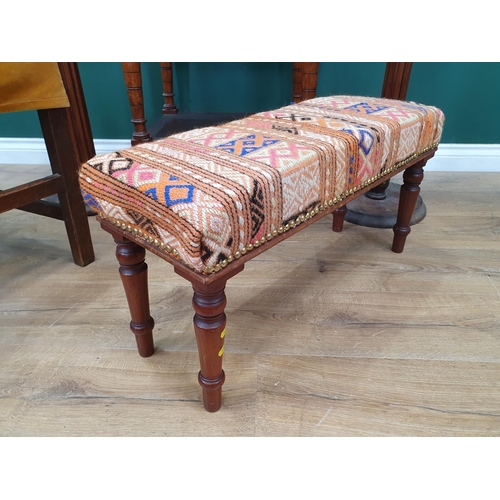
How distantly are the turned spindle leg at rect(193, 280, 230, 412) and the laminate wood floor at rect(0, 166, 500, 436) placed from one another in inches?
3.3

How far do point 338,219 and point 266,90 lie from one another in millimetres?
737

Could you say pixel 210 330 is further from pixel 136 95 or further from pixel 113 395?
pixel 136 95

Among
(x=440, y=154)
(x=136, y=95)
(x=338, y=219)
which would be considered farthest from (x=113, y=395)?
(x=440, y=154)

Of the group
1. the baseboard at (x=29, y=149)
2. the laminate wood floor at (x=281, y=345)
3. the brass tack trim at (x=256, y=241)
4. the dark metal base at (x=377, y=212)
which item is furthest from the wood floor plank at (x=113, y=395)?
the baseboard at (x=29, y=149)

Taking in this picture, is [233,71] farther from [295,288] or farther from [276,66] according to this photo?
[295,288]

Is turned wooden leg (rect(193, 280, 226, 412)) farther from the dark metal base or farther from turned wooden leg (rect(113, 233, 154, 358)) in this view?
the dark metal base

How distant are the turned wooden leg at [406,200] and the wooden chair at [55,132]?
842 mm

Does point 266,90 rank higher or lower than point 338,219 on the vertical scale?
higher

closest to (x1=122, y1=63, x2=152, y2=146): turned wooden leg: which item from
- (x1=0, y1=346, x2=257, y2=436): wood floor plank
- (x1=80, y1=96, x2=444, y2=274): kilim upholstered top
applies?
(x1=80, y1=96, x2=444, y2=274): kilim upholstered top

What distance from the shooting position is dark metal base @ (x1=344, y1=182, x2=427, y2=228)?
4.36ft

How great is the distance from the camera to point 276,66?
1662 mm

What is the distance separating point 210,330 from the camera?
0.60m

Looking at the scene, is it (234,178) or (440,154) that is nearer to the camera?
(234,178)

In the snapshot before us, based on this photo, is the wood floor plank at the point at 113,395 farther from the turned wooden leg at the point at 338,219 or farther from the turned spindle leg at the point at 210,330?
the turned wooden leg at the point at 338,219
